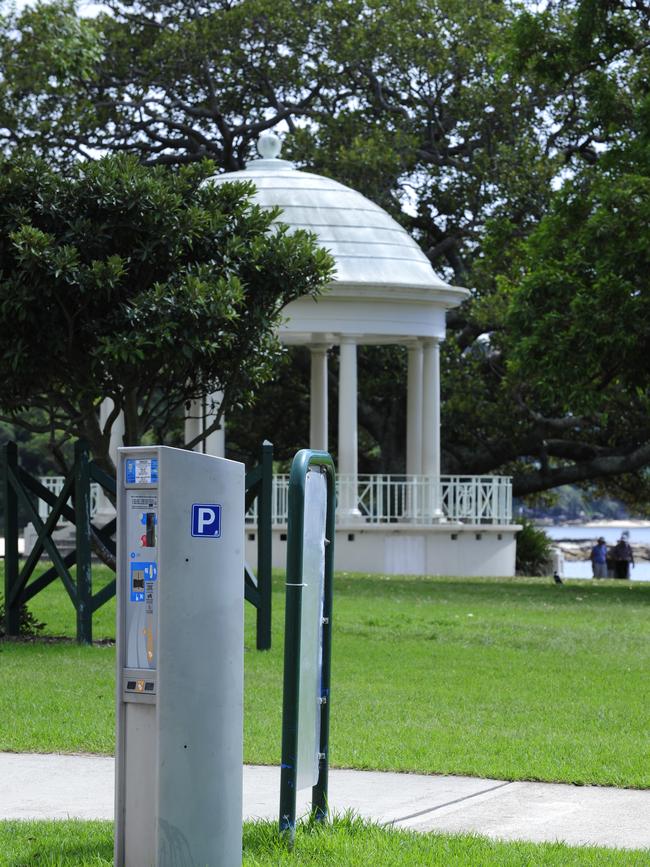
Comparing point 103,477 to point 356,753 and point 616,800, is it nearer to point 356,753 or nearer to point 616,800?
point 356,753

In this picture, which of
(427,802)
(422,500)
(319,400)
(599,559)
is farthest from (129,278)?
(599,559)

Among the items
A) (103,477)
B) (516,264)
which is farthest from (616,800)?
(516,264)

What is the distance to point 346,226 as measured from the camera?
28578 mm

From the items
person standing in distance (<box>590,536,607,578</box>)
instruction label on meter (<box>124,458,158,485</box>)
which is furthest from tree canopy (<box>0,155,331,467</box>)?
person standing in distance (<box>590,536,607,578</box>)

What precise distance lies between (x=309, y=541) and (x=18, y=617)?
9357mm

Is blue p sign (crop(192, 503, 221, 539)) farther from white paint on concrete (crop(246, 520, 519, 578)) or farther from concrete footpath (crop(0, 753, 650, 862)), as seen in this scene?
white paint on concrete (crop(246, 520, 519, 578))

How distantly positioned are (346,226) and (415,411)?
171 inches

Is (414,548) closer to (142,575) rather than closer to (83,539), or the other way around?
(83,539)

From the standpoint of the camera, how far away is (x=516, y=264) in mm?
30656

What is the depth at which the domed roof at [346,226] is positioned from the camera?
2794cm

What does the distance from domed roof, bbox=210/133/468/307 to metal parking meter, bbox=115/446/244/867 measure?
21632mm

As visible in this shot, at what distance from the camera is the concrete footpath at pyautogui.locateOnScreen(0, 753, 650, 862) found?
7.01 meters

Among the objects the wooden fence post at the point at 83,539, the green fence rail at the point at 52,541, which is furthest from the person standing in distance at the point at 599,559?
the wooden fence post at the point at 83,539

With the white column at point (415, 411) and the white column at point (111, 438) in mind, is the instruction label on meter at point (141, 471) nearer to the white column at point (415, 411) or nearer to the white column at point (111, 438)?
the white column at point (111, 438)
